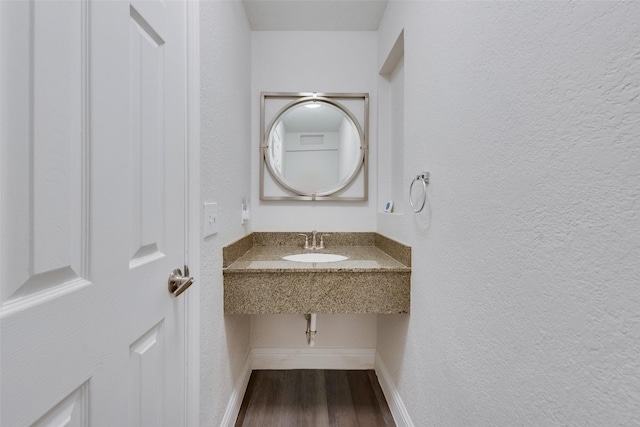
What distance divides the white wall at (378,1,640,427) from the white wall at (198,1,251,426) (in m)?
0.83

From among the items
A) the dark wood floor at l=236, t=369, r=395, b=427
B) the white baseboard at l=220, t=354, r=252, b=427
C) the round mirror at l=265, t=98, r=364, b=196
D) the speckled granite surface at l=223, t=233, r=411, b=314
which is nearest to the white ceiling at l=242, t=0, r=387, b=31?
the round mirror at l=265, t=98, r=364, b=196

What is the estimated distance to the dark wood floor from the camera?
1.49m

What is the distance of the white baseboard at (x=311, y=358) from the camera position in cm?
197

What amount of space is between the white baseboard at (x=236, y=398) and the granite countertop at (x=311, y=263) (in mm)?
655

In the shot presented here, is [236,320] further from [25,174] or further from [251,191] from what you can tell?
[25,174]

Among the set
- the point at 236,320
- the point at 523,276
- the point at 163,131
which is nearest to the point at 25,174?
the point at 163,131

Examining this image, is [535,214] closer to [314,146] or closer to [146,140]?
[146,140]

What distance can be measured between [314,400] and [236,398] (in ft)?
1.42

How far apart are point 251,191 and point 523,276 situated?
164cm

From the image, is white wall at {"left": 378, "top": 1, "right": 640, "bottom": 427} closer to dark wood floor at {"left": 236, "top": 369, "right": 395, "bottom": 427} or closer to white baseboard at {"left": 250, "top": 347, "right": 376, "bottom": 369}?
dark wood floor at {"left": 236, "top": 369, "right": 395, "bottom": 427}

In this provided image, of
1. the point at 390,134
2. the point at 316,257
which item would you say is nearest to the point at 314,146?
the point at 390,134

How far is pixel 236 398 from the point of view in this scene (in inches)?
59.2

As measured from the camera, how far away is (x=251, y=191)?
6.44 ft

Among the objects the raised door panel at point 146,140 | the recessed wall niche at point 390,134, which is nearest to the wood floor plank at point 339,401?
the recessed wall niche at point 390,134
